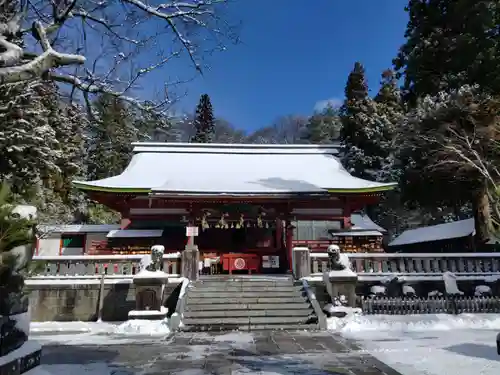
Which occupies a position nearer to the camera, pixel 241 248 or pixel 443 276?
pixel 443 276

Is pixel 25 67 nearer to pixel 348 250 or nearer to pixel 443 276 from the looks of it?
pixel 443 276

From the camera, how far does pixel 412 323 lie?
938 centimetres


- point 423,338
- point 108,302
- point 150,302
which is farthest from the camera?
point 108,302

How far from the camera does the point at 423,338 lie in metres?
7.88

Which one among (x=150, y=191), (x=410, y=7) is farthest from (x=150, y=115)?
(x=410, y=7)

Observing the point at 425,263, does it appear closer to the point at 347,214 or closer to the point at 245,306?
the point at 347,214

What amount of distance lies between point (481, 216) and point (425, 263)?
6.89m

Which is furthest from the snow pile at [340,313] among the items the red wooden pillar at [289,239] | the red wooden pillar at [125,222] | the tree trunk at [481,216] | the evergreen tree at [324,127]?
the evergreen tree at [324,127]

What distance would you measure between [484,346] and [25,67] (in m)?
8.28

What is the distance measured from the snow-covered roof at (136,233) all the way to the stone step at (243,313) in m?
6.74

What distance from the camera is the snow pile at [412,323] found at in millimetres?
9188

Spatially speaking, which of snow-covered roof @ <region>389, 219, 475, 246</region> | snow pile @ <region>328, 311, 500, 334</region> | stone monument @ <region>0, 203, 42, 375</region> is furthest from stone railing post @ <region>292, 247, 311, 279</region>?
snow-covered roof @ <region>389, 219, 475, 246</region>

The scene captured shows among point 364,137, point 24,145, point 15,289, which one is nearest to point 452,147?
point 15,289

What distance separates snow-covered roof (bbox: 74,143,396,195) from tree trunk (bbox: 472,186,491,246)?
13.2 feet
